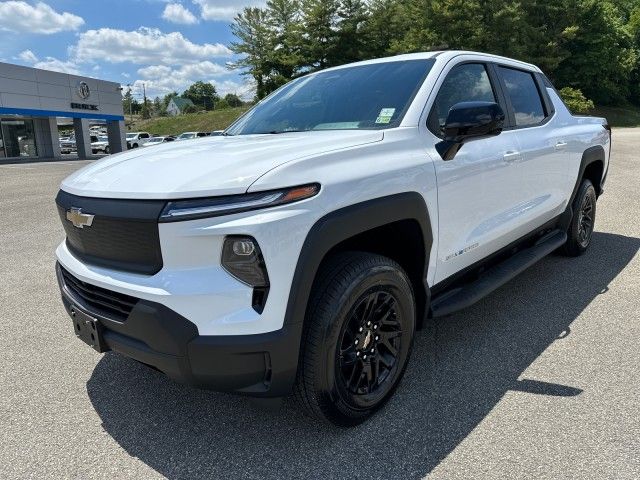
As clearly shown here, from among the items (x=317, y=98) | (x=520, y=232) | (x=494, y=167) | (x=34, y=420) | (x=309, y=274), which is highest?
(x=317, y=98)

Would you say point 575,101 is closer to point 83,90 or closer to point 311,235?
point 83,90

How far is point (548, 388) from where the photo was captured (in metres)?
2.81

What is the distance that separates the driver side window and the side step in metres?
0.99

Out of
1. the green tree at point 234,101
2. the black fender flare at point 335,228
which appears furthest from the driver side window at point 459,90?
the green tree at point 234,101

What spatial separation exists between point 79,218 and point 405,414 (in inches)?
73.2

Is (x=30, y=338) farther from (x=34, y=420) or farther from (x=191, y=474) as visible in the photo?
(x=191, y=474)

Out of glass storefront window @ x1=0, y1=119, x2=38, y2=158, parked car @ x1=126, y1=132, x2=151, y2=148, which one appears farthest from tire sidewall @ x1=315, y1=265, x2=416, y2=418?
parked car @ x1=126, y1=132, x2=151, y2=148

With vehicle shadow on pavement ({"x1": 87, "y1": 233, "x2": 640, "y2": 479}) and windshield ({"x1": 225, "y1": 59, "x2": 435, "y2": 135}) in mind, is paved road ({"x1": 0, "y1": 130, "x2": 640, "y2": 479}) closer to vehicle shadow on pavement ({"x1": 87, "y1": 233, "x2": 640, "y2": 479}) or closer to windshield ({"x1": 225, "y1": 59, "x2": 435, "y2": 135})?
vehicle shadow on pavement ({"x1": 87, "y1": 233, "x2": 640, "y2": 479})

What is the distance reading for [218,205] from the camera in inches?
77.5

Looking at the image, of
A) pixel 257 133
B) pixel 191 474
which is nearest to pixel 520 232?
pixel 257 133

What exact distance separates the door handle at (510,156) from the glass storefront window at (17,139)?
3472 centimetres

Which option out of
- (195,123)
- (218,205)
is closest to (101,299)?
(218,205)

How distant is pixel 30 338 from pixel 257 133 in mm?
2203

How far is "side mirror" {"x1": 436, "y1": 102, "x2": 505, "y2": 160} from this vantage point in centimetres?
265
